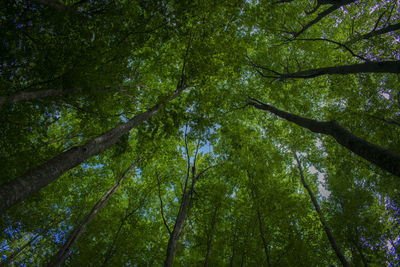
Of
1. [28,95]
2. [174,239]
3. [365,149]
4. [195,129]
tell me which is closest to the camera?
[365,149]

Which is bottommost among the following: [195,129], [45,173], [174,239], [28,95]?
[174,239]

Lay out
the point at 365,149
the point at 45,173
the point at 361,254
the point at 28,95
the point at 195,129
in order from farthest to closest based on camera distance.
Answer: the point at 361,254 < the point at 195,129 < the point at 28,95 < the point at 365,149 < the point at 45,173

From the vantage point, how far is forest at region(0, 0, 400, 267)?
446 cm

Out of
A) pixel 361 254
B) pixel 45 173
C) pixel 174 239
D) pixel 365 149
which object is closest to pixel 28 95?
pixel 45 173

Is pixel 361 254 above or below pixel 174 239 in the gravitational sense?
above

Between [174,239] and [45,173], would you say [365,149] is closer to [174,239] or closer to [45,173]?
[174,239]

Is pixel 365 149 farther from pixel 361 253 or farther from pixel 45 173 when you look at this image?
pixel 361 253

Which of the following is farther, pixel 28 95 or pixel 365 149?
pixel 28 95

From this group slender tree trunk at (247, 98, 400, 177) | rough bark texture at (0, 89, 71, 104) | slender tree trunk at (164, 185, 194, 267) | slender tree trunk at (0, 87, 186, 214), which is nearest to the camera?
slender tree trunk at (0, 87, 186, 214)

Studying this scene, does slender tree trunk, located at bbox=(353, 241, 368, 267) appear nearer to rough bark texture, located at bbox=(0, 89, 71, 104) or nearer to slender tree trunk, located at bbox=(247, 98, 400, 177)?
slender tree trunk, located at bbox=(247, 98, 400, 177)

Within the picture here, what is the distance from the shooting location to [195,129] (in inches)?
301

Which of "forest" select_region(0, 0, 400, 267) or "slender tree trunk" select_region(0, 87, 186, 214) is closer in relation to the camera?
"slender tree trunk" select_region(0, 87, 186, 214)

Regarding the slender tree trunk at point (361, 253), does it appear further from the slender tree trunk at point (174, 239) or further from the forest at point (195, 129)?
the slender tree trunk at point (174, 239)

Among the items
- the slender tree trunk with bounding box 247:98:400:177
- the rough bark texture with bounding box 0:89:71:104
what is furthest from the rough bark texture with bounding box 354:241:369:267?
the rough bark texture with bounding box 0:89:71:104
